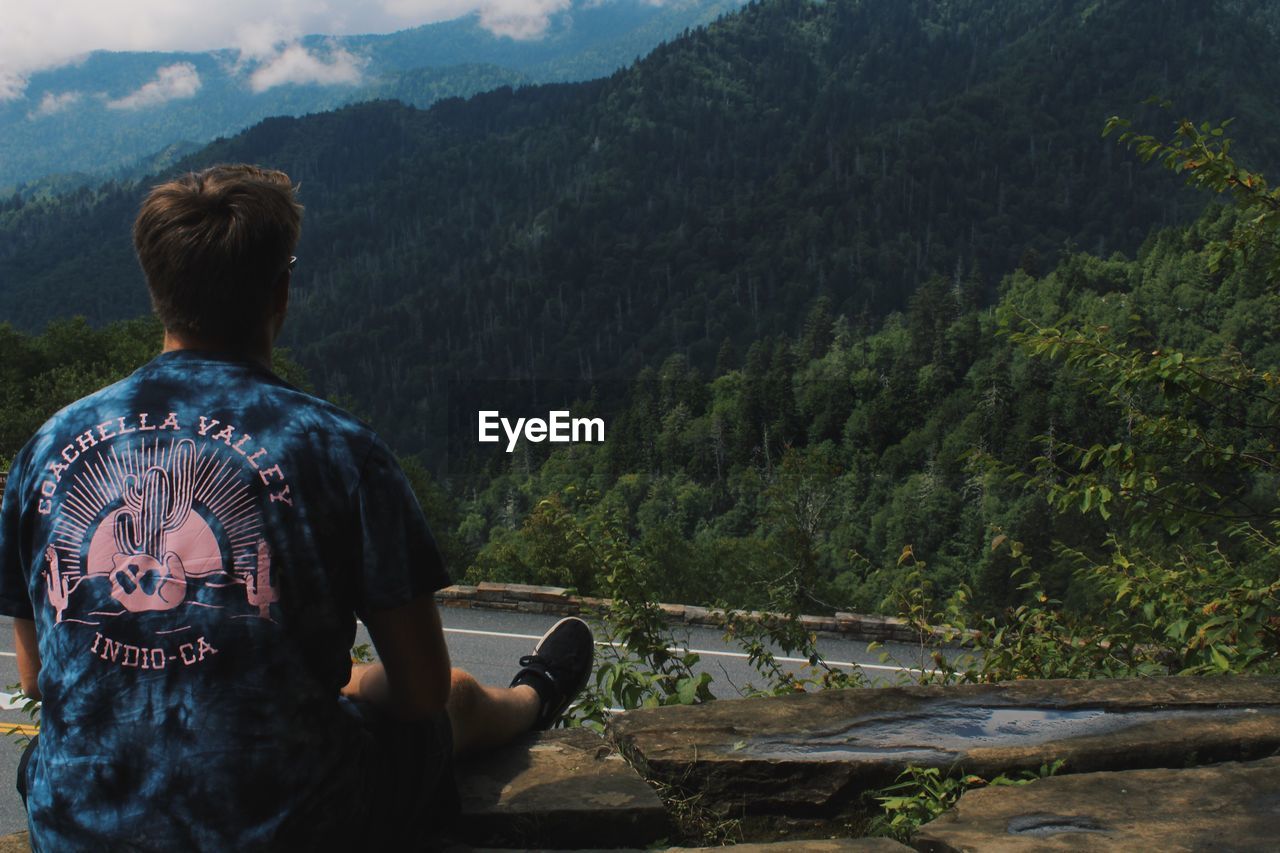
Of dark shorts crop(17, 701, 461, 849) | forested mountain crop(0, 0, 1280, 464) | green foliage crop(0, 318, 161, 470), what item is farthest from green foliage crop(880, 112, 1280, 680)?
forested mountain crop(0, 0, 1280, 464)

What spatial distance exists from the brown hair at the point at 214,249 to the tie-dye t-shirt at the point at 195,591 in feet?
0.21

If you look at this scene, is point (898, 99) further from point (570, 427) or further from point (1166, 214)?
point (570, 427)

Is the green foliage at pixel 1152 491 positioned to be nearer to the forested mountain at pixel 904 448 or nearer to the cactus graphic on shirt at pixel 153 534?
the forested mountain at pixel 904 448

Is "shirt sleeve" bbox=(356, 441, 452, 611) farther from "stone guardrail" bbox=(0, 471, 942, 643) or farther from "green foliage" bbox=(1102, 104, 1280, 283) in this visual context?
"stone guardrail" bbox=(0, 471, 942, 643)

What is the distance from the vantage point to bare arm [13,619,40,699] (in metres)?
1.63

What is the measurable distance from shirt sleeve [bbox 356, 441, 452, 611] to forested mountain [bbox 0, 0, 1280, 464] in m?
73.3

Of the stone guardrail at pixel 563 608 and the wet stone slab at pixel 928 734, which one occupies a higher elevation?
the wet stone slab at pixel 928 734

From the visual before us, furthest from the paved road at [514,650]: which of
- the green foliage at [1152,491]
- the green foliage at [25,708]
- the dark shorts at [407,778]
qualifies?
the dark shorts at [407,778]

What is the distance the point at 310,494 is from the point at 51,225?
168333 mm

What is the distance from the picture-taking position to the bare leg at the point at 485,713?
214 centimetres

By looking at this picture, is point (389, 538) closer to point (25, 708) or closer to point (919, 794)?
point (919, 794)

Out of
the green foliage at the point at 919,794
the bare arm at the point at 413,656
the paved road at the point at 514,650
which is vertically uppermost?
the bare arm at the point at 413,656

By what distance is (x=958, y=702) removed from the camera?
2.60m

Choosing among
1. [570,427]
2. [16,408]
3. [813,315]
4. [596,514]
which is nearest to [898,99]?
[813,315]
